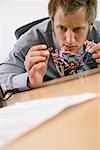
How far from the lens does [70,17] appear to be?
0.80 m

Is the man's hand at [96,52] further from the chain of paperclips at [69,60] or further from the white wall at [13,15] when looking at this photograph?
the white wall at [13,15]

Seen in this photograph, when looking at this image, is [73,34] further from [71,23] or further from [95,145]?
[95,145]

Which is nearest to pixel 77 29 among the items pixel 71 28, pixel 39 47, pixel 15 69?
pixel 71 28

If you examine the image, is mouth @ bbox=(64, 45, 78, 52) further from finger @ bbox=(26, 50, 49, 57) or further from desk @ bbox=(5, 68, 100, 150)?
desk @ bbox=(5, 68, 100, 150)

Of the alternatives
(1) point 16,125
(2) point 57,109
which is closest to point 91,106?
(2) point 57,109

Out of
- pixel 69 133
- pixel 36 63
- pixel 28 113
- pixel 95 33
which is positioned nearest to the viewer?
pixel 69 133

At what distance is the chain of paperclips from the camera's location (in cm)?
85

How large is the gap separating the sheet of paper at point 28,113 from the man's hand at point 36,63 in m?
0.10

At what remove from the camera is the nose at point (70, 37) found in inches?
32.5

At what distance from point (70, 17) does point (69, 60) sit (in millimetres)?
140

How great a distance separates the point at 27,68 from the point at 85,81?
0.19 meters

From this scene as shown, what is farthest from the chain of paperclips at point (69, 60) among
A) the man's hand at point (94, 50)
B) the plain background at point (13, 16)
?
the plain background at point (13, 16)

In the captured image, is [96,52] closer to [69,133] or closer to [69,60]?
[69,60]

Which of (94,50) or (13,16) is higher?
(13,16)
